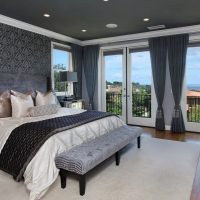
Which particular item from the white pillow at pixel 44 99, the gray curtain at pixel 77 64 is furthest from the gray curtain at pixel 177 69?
the white pillow at pixel 44 99

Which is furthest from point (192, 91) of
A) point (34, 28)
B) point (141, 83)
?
point (34, 28)

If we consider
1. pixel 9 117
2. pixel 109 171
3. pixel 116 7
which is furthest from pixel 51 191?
pixel 116 7

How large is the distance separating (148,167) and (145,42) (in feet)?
12.2

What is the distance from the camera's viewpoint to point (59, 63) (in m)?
5.85

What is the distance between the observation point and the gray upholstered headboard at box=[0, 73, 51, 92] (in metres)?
4.16

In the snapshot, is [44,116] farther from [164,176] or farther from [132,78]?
[132,78]

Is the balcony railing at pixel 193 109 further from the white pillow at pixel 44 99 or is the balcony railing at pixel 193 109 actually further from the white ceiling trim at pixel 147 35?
the white pillow at pixel 44 99

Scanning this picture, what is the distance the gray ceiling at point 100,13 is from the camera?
11.6 feet

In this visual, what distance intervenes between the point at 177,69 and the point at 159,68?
462mm

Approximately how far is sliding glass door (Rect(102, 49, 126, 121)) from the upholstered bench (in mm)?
3034

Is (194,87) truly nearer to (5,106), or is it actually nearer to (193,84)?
(193,84)

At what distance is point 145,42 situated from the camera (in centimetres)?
561

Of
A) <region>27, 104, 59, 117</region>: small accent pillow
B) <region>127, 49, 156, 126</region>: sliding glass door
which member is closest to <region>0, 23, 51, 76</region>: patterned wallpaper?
<region>27, 104, 59, 117</region>: small accent pillow

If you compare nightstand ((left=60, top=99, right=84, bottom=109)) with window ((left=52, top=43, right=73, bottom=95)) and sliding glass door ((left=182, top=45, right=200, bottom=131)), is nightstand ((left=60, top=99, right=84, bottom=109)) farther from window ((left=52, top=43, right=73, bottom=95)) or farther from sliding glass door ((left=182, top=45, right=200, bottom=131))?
sliding glass door ((left=182, top=45, right=200, bottom=131))
